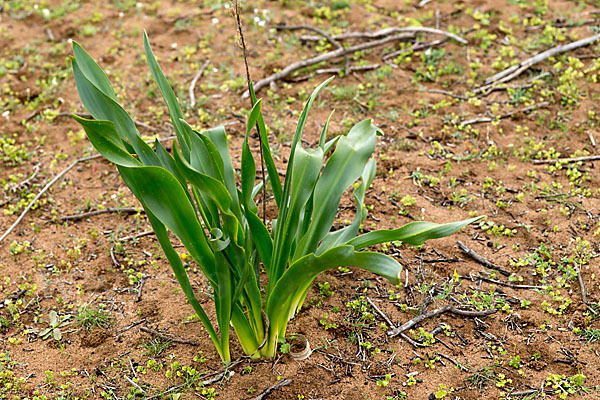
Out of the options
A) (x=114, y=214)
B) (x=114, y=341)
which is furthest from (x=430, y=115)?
(x=114, y=341)

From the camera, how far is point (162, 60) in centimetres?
478

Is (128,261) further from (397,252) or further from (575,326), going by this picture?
(575,326)

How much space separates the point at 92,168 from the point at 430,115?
232cm

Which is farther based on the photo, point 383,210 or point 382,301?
point 383,210

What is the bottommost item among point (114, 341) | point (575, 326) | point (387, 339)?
point (575, 326)

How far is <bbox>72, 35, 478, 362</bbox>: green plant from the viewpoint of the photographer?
1.89 meters

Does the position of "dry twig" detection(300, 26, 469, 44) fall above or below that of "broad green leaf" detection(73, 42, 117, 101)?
below

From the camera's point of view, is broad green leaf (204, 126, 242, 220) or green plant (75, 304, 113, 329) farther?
green plant (75, 304, 113, 329)

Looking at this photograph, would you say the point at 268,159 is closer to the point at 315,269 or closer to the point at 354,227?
the point at 354,227

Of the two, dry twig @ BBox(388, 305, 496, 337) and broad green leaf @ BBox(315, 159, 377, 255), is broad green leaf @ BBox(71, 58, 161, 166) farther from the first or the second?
dry twig @ BBox(388, 305, 496, 337)

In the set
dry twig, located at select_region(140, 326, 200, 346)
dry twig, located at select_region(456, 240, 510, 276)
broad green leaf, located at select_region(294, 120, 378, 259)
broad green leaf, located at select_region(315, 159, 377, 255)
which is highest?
broad green leaf, located at select_region(294, 120, 378, 259)

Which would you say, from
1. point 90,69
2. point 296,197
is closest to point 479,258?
point 296,197

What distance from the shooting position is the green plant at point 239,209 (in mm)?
1888

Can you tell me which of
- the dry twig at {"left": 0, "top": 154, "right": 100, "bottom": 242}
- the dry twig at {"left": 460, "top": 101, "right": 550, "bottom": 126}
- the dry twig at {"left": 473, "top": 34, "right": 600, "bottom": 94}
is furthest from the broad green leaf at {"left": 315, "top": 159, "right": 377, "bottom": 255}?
the dry twig at {"left": 473, "top": 34, "right": 600, "bottom": 94}
